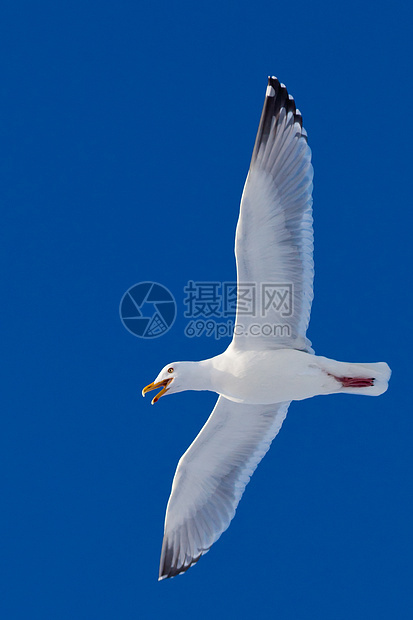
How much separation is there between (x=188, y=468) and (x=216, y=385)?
1.36 meters

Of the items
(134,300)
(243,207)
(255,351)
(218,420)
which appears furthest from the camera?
(134,300)

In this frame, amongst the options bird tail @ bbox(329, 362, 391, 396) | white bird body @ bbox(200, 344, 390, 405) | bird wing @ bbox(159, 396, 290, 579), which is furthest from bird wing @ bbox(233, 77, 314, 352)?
bird wing @ bbox(159, 396, 290, 579)

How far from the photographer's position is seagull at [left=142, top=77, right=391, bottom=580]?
8719 millimetres

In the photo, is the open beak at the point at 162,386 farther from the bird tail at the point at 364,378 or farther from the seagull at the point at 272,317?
the bird tail at the point at 364,378

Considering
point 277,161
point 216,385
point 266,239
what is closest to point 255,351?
point 216,385

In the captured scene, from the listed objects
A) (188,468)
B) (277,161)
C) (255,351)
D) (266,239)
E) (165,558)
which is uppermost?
(277,161)

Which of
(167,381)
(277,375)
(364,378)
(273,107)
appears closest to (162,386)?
(167,381)

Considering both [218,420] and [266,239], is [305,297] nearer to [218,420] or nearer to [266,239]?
[266,239]

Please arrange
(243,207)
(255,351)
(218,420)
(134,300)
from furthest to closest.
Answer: (134,300) < (218,420) < (255,351) < (243,207)

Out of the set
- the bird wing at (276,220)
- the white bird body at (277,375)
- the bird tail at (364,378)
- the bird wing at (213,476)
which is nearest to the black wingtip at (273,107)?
the bird wing at (276,220)

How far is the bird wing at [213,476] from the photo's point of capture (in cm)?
1005

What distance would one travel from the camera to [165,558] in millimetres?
10500

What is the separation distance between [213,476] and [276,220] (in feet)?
10.2

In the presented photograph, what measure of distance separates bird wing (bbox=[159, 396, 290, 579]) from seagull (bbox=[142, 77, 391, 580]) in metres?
0.02
